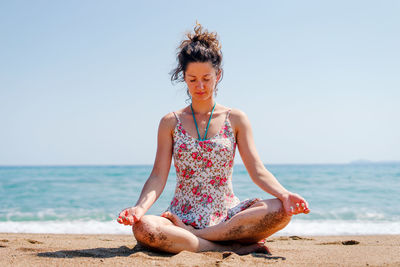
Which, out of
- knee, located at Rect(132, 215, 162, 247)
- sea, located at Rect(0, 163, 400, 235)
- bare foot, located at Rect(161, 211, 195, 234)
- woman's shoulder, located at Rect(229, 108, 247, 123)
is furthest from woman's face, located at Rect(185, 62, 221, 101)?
sea, located at Rect(0, 163, 400, 235)

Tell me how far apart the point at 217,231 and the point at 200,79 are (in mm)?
1324

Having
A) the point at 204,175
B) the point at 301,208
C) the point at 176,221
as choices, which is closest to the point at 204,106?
the point at 204,175

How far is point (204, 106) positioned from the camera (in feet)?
12.2

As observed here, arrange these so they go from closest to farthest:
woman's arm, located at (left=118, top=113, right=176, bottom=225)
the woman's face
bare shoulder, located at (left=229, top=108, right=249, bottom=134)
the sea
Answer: woman's arm, located at (left=118, top=113, right=176, bottom=225) < the woman's face < bare shoulder, located at (left=229, top=108, right=249, bottom=134) < the sea

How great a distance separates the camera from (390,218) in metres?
8.71

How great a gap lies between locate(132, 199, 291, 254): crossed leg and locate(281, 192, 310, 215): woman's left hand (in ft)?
0.26

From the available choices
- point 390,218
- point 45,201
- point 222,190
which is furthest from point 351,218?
point 45,201

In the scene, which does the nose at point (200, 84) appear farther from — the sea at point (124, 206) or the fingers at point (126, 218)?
the sea at point (124, 206)

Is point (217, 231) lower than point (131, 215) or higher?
lower

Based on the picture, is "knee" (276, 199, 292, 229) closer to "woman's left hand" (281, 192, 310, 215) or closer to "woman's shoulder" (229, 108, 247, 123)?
"woman's left hand" (281, 192, 310, 215)

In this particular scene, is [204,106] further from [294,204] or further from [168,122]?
[294,204]

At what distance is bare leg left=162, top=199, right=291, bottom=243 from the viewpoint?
3092mm

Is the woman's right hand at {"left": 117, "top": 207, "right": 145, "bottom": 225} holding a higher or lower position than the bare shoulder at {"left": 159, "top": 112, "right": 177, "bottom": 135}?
lower

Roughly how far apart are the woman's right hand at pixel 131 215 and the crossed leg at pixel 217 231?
0.19 feet
